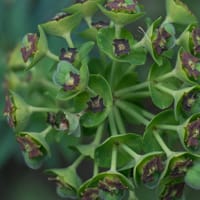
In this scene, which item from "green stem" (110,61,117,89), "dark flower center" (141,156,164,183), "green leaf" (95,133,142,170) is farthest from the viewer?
"green stem" (110,61,117,89)

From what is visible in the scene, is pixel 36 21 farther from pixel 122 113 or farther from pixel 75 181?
pixel 75 181

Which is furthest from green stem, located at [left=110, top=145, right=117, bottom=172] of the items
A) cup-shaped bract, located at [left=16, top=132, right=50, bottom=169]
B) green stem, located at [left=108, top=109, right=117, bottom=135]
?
cup-shaped bract, located at [left=16, top=132, right=50, bottom=169]

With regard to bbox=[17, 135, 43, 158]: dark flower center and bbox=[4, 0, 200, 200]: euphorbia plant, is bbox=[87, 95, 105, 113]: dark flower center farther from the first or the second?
bbox=[17, 135, 43, 158]: dark flower center

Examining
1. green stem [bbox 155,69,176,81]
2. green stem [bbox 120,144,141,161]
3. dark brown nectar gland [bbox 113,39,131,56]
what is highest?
dark brown nectar gland [bbox 113,39,131,56]

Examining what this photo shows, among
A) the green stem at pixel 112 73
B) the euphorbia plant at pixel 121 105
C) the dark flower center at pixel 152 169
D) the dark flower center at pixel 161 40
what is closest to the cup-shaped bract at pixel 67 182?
the euphorbia plant at pixel 121 105

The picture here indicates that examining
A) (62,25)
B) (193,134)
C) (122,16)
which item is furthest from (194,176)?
(62,25)

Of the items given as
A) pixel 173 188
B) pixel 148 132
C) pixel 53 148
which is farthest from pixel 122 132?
pixel 53 148

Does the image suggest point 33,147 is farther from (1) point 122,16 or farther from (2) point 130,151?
(1) point 122,16

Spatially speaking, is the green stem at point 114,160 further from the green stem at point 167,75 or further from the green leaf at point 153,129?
the green stem at point 167,75
